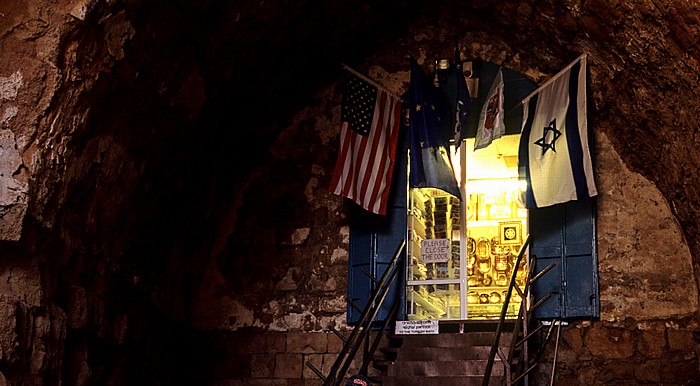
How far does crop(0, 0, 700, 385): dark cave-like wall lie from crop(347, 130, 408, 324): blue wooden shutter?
0.16 m

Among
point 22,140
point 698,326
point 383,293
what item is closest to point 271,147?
point 383,293

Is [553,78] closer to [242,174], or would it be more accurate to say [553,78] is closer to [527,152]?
[527,152]

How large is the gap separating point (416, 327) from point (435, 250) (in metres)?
0.92

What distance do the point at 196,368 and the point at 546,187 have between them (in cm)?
355

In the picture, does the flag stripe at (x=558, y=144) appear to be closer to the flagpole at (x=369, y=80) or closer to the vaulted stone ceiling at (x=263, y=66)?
the vaulted stone ceiling at (x=263, y=66)

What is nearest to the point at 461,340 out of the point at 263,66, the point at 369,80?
the point at 369,80

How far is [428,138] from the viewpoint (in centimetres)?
831

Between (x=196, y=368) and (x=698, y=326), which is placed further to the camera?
(x=196, y=368)

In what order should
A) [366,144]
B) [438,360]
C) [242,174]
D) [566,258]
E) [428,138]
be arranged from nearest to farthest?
[438,360]
[566,258]
[428,138]
[366,144]
[242,174]

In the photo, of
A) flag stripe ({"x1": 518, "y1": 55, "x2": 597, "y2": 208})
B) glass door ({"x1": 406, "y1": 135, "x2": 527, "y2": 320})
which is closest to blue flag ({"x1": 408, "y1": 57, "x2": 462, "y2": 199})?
glass door ({"x1": 406, "y1": 135, "x2": 527, "y2": 320})

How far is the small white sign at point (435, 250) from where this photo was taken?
8.80m

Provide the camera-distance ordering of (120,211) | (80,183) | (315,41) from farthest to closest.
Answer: (315,41), (120,211), (80,183)

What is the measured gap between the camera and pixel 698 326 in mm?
7602

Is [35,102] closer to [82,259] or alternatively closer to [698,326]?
[82,259]
